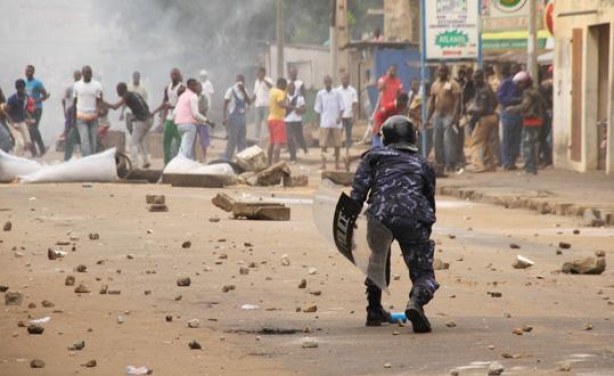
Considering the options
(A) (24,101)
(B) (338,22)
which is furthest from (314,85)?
(A) (24,101)

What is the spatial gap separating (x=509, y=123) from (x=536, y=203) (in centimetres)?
795

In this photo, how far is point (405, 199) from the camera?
10766mm

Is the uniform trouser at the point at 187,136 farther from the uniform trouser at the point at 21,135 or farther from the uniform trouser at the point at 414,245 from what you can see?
the uniform trouser at the point at 414,245

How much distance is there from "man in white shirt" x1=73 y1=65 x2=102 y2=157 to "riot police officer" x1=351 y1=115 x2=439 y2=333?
64.9 ft

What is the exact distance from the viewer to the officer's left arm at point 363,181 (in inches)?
426

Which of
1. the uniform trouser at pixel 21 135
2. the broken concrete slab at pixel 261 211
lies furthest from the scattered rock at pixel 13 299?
the uniform trouser at pixel 21 135

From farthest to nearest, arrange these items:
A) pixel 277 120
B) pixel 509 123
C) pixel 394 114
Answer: pixel 277 120 < pixel 509 123 < pixel 394 114

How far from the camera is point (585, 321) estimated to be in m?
11.1

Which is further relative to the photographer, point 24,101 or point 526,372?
point 24,101

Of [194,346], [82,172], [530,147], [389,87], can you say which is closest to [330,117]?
[389,87]

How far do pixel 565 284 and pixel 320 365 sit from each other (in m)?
4.45

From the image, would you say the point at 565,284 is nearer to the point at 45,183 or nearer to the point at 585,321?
the point at 585,321

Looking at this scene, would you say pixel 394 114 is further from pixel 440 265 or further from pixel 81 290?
pixel 81 290

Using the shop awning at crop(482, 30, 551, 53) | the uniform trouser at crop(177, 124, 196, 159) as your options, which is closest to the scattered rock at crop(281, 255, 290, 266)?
the uniform trouser at crop(177, 124, 196, 159)
